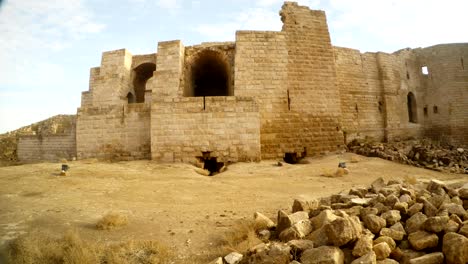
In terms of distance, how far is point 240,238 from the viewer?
4.21 m

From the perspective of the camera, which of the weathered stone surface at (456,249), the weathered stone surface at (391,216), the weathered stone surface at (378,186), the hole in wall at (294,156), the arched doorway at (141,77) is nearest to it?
the weathered stone surface at (456,249)

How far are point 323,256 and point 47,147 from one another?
17342 millimetres

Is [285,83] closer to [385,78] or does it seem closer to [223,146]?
[223,146]

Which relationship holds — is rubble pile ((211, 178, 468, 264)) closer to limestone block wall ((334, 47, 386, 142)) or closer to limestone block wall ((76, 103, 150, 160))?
limestone block wall ((76, 103, 150, 160))

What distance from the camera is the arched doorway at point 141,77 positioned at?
18516 millimetres

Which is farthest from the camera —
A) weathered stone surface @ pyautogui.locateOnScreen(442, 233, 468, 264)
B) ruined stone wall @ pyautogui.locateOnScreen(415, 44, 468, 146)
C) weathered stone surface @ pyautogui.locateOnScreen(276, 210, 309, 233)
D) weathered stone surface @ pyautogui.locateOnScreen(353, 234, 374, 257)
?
ruined stone wall @ pyautogui.locateOnScreen(415, 44, 468, 146)

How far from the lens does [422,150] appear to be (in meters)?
14.6

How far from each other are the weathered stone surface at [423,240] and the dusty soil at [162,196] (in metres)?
2.32

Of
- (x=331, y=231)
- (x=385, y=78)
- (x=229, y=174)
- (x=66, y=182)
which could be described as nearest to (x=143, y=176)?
(x=66, y=182)

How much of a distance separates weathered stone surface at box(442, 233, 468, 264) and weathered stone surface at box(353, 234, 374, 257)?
70cm

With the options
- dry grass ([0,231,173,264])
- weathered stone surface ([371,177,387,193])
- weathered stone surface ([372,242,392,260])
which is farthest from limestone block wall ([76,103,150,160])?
weathered stone surface ([372,242,392,260])

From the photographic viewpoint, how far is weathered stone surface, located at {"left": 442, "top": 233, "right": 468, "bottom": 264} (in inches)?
118

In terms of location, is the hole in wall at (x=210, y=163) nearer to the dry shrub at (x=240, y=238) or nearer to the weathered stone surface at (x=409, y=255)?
the dry shrub at (x=240, y=238)

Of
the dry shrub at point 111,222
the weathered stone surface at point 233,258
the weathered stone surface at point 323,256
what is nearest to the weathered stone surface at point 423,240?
the weathered stone surface at point 323,256
